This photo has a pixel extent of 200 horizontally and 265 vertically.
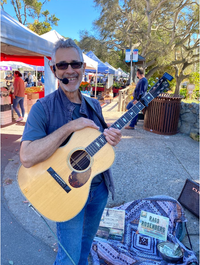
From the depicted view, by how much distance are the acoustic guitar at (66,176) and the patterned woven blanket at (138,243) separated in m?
1.07

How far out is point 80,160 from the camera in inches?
53.4

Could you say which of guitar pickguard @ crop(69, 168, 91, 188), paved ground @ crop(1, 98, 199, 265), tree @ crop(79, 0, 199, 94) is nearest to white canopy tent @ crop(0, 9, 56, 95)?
paved ground @ crop(1, 98, 199, 265)

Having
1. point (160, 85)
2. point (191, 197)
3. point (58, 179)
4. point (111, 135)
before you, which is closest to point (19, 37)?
point (160, 85)

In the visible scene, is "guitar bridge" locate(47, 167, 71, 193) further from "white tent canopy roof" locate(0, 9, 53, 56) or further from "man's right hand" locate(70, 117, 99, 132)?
"white tent canopy roof" locate(0, 9, 53, 56)

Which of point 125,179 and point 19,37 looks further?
point 19,37

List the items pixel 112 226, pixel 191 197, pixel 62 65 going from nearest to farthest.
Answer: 1. pixel 62 65
2. pixel 112 226
3. pixel 191 197

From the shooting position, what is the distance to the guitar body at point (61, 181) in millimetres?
1247

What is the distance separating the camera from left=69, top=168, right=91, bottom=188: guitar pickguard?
50.9 inches

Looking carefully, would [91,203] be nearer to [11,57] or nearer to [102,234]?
[102,234]

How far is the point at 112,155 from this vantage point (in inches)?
55.1

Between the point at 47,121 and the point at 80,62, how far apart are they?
19.7 inches

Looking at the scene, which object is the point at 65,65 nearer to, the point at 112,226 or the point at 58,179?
the point at 58,179

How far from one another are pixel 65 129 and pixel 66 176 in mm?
307

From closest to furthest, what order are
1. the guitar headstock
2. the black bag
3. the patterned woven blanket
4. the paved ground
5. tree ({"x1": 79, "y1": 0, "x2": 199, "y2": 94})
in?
the guitar headstock → the patterned woven blanket → the paved ground → the black bag → tree ({"x1": 79, "y1": 0, "x2": 199, "y2": 94})
